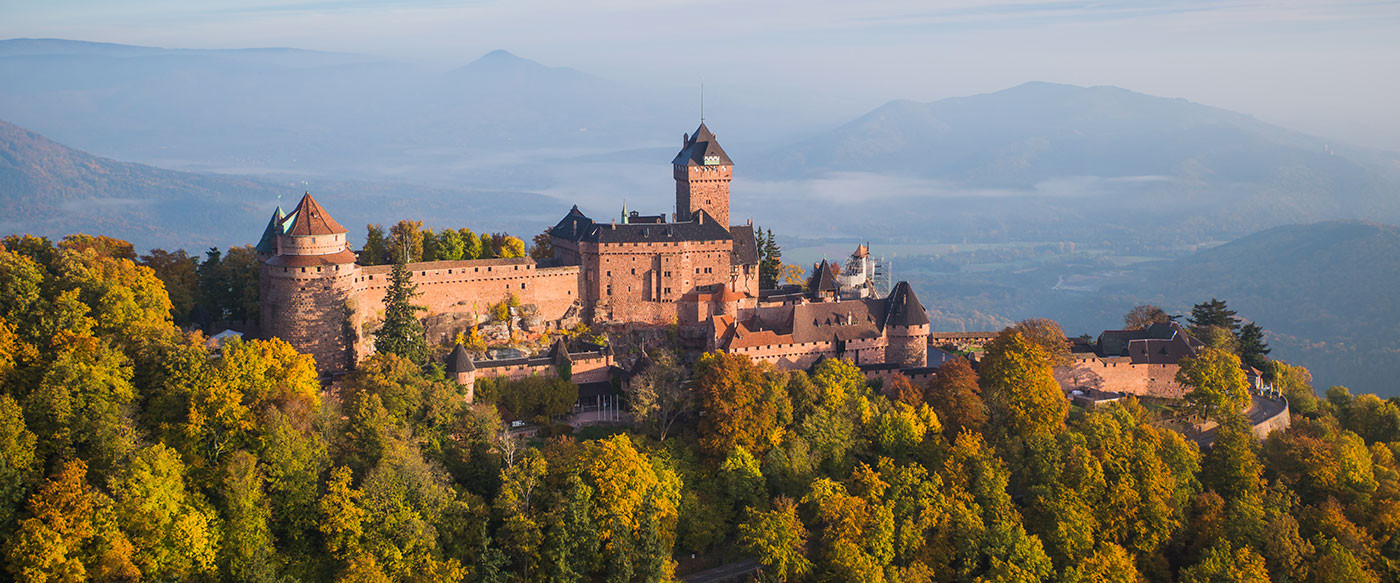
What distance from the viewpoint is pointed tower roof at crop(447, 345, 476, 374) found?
175 feet

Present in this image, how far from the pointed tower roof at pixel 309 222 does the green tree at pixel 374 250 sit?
8.12m

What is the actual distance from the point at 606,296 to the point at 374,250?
13652 millimetres

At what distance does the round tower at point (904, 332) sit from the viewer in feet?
208

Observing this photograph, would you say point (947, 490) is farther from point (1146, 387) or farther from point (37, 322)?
point (37, 322)

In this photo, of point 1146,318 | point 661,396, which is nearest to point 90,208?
point 661,396

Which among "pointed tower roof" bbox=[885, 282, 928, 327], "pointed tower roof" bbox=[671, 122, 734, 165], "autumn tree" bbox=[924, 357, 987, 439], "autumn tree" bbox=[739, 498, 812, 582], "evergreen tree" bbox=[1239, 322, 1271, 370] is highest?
"pointed tower roof" bbox=[671, 122, 734, 165]

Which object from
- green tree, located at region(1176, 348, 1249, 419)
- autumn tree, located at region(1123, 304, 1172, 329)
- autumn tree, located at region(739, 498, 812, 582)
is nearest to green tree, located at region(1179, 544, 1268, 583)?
green tree, located at region(1176, 348, 1249, 419)

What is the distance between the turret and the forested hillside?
3.86 feet

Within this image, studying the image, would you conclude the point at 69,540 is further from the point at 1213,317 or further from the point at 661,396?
the point at 1213,317

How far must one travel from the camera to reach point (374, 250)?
2559 inches

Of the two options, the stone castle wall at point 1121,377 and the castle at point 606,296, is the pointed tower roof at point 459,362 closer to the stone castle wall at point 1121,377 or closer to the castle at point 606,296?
the castle at point 606,296

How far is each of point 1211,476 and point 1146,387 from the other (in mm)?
9997

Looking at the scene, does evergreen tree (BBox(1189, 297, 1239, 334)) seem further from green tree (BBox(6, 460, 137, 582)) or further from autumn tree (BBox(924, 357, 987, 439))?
green tree (BBox(6, 460, 137, 582))

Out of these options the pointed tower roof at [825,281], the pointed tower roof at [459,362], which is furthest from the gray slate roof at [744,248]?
the pointed tower roof at [459,362]
